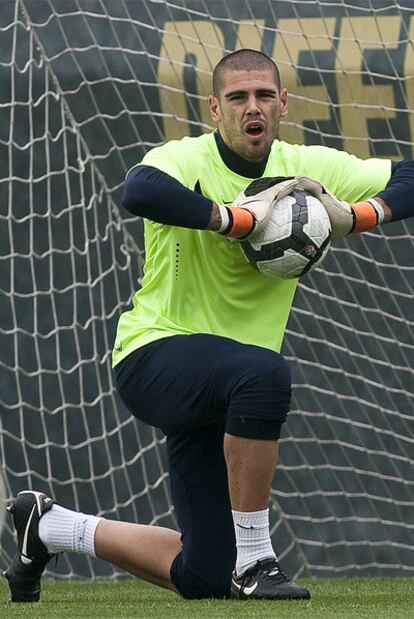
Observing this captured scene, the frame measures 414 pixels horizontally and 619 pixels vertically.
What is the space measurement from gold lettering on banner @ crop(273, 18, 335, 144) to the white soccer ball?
7.44 ft

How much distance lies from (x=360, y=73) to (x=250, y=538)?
9.36 ft

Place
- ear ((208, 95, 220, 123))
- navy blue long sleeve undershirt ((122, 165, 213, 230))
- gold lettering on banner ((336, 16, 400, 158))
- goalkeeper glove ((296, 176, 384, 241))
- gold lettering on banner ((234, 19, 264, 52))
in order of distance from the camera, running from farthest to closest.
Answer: gold lettering on banner ((234, 19, 264, 52)) < gold lettering on banner ((336, 16, 400, 158)) < ear ((208, 95, 220, 123)) < goalkeeper glove ((296, 176, 384, 241)) < navy blue long sleeve undershirt ((122, 165, 213, 230))

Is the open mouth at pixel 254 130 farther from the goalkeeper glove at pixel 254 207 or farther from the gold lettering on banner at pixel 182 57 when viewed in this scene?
the gold lettering on banner at pixel 182 57

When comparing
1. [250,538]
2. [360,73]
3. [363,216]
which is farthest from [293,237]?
[360,73]

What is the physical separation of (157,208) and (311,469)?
271 cm

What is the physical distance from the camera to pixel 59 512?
416cm

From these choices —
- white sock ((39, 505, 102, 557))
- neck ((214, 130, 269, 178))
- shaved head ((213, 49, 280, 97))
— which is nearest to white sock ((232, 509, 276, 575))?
white sock ((39, 505, 102, 557))

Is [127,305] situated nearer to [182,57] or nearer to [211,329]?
[182,57]

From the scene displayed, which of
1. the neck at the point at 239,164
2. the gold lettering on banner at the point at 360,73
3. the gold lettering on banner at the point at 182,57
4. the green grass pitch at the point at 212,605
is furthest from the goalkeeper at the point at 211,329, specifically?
the gold lettering on banner at the point at 182,57

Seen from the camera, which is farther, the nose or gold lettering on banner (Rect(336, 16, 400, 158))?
gold lettering on banner (Rect(336, 16, 400, 158))

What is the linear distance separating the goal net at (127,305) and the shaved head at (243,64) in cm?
199

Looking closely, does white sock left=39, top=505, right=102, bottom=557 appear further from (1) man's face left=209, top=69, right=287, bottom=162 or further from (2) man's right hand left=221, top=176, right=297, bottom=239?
(1) man's face left=209, top=69, right=287, bottom=162

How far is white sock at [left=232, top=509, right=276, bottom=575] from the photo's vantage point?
3.67 m

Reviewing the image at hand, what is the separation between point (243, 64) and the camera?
411cm
